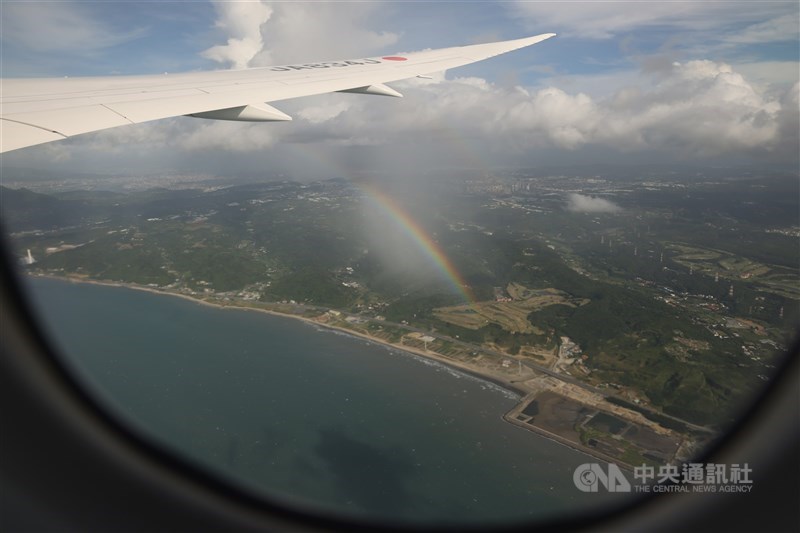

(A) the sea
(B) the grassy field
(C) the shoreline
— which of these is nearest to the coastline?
(C) the shoreline

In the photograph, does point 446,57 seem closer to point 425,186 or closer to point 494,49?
point 494,49

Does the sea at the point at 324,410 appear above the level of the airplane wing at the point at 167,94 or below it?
below

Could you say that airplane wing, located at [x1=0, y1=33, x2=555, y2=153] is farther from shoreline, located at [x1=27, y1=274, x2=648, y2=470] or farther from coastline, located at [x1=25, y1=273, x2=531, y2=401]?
coastline, located at [x1=25, y1=273, x2=531, y2=401]

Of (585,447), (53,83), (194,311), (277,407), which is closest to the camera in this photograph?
(53,83)

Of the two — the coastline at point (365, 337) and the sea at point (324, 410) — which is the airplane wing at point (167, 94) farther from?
the coastline at point (365, 337)

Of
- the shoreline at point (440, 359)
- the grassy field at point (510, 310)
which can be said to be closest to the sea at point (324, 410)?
the shoreline at point (440, 359)

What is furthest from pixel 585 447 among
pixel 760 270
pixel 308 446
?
pixel 760 270
